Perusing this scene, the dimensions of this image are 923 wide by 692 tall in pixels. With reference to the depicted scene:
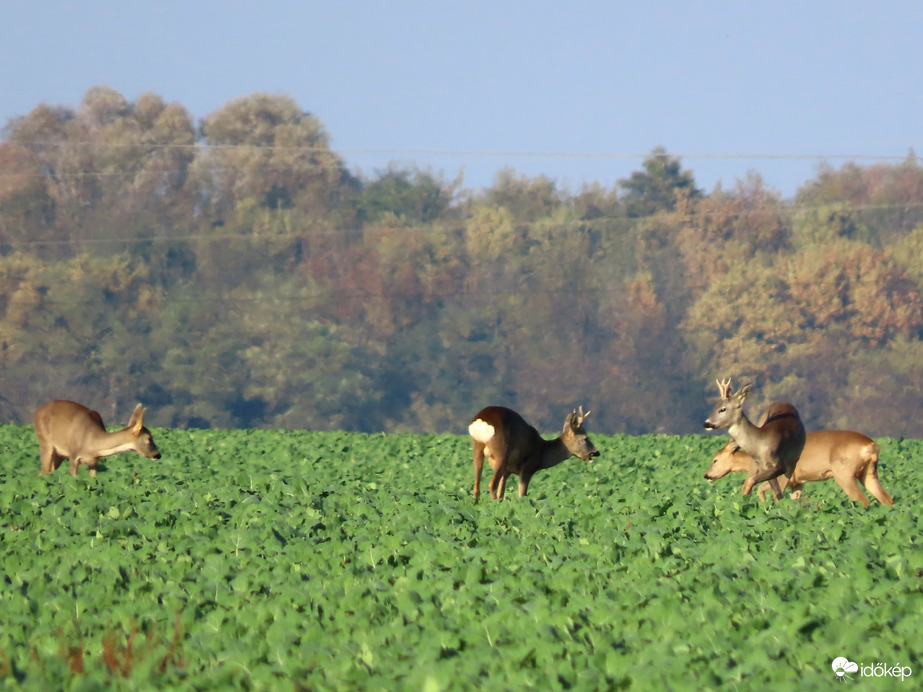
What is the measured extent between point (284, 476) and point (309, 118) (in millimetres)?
52889

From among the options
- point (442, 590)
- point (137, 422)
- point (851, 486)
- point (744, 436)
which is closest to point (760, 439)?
point (744, 436)

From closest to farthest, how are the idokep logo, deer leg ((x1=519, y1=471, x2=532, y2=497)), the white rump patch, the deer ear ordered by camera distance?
the idokep logo
the white rump patch
deer leg ((x1=519, y1=471, x2=532, y2=497))
the deer ear

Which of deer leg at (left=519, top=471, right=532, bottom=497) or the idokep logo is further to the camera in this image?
deer leg at (left=519, top=471, right=532, bottom=497)

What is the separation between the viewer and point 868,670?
23.0 ft

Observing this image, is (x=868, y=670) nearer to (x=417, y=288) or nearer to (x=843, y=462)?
(x=843, y=462)

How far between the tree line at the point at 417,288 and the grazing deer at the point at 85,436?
39.9m

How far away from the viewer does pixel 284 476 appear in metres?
18.9

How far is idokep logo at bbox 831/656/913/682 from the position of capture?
273 inches

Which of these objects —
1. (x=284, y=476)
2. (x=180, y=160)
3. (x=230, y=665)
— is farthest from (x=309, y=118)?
(x=230, y=665)

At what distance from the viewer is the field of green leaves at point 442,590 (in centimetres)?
708

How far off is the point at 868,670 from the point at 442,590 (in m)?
2.96

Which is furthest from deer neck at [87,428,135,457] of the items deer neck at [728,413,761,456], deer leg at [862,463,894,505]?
deer leg at [862,463,894,505]

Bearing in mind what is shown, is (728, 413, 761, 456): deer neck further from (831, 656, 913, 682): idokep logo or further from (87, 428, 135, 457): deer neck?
(831, 656, 913, 682): idokep logo

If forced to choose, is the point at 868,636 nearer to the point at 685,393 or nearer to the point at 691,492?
the point at 691,492
